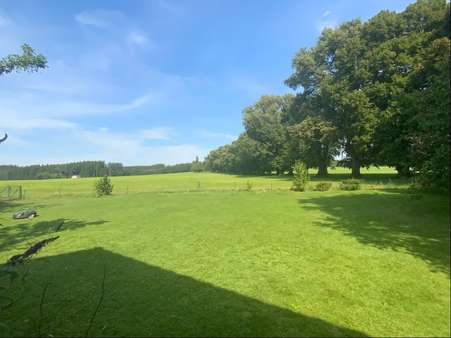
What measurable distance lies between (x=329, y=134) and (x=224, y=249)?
85.2 feet

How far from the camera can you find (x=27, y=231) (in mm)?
10117

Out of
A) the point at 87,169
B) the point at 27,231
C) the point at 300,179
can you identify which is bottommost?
the point at 27,231

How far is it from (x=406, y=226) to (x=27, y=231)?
13.0m

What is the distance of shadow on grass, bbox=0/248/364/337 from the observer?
132 inches

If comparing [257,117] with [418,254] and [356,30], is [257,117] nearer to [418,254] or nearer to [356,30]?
Answer: [356,30]

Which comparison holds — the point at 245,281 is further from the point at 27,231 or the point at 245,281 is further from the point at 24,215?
the point at 24,215

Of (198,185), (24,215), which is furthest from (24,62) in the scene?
(198,185)

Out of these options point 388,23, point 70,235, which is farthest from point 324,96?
point 70,235

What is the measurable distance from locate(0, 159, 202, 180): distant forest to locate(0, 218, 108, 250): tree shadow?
54271 mm

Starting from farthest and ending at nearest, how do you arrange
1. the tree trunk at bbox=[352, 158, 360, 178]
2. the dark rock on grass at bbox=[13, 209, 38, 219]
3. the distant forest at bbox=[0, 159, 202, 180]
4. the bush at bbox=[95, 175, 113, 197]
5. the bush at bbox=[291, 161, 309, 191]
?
the distant forest at bbox=[0, 159, 202, 180]
the tree trunk at bbox=[352, 158, 360, 178]
the bush at bbox=[95, 175, 113, 197]
the bush at bbox=[291, 161, 309, 191]
the dark rock on grass at bbox=[13, 209, 38, 219]

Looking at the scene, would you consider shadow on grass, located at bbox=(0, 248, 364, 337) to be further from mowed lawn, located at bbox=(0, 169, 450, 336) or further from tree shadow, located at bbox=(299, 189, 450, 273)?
tree shadow, located at bbox=(299, 189, 450, 273)

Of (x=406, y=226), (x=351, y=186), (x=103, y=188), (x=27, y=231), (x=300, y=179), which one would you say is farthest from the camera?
(x=103, y=188)

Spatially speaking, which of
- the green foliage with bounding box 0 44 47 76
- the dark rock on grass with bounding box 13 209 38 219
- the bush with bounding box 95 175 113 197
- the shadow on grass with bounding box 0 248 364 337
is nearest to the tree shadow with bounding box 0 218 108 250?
the dark rock on grass with bounding box 13 209 38 219

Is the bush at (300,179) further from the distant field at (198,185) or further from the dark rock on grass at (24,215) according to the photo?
the dark rock on grass at (24,215)
